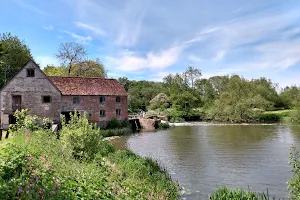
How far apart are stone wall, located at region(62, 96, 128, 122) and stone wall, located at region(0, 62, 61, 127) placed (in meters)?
1.61

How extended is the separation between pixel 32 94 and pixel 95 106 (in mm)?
8606

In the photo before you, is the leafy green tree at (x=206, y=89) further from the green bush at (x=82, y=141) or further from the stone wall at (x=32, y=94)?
the green bush at (x=82, y=141)

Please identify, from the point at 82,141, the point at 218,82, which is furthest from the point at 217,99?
the point at 82,141

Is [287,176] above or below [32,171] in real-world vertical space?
below

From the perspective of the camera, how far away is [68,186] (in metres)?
7.13

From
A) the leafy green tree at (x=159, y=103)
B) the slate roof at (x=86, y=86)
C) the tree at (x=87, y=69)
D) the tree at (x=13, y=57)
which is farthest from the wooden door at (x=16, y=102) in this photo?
the leafy green tree at (x=159, y=103)

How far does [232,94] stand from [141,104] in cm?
2805

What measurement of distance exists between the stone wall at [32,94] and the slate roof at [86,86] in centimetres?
215

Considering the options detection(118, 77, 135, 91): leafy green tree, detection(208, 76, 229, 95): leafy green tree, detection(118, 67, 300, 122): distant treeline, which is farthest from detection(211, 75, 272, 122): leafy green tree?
detection(118, 77, 135, 91): leafy green tree

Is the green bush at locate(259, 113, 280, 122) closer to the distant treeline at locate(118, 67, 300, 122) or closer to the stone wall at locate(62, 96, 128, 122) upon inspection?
the distant treeline at locate(118, 67, 300, 122)

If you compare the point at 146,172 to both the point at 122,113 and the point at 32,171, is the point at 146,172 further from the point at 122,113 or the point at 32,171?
the point at 122,113

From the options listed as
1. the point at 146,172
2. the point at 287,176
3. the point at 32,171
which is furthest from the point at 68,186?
the point at 287,176

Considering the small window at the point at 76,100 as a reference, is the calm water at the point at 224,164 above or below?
below

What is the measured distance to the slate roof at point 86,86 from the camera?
3843 centimetres
